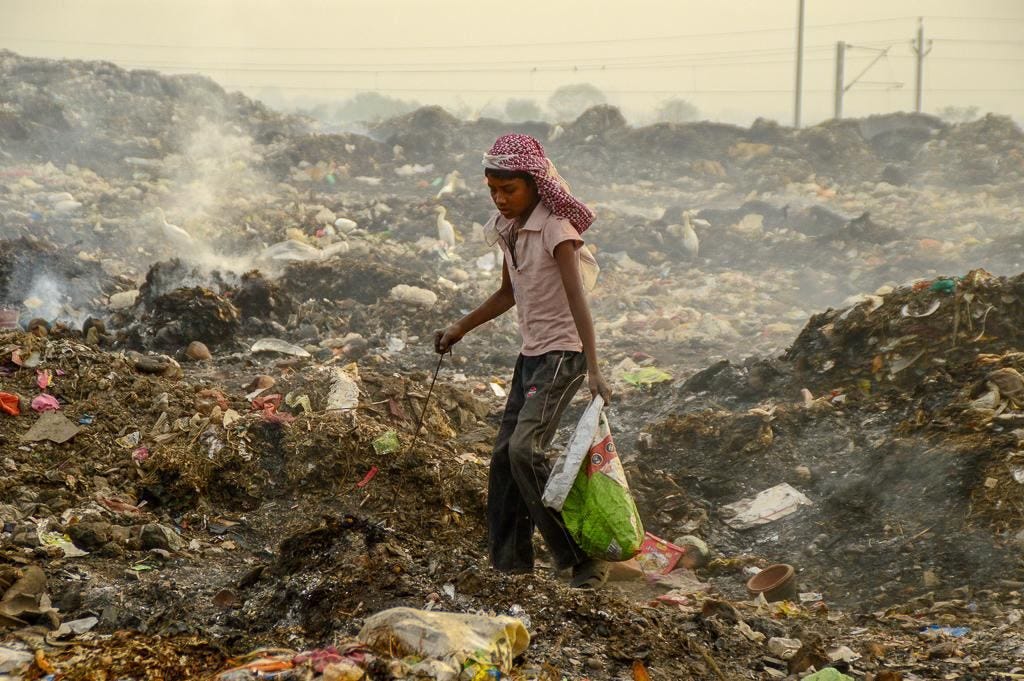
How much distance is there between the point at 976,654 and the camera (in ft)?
9.78

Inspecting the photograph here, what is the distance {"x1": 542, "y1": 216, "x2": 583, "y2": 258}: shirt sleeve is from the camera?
3.03 meters

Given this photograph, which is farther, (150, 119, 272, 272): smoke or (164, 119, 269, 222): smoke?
(164, 119, 269, 222): smoke

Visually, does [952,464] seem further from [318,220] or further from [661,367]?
[318,220]

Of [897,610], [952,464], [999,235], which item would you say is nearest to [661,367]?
[952,464]

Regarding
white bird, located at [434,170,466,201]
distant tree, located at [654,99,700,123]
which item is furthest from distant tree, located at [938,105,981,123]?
white bird, located at [434,170,466,201]

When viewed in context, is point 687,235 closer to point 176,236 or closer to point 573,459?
point 176,236

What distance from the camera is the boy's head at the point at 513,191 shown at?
3043mm

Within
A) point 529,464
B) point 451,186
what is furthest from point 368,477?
point 451,186

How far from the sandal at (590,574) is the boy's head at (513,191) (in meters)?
1.19

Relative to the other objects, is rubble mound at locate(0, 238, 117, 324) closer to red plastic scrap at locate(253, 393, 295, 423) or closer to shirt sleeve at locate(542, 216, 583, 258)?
red plastic scrap at locate(253, 393, 295, 423)

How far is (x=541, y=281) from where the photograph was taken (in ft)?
10.3

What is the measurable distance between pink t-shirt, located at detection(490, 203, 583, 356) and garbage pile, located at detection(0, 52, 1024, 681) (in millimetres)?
777

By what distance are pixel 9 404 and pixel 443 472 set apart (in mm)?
1999

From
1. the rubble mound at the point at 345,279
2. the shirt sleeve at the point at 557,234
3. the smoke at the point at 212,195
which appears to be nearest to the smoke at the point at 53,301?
the smoke at the point at 212,195
